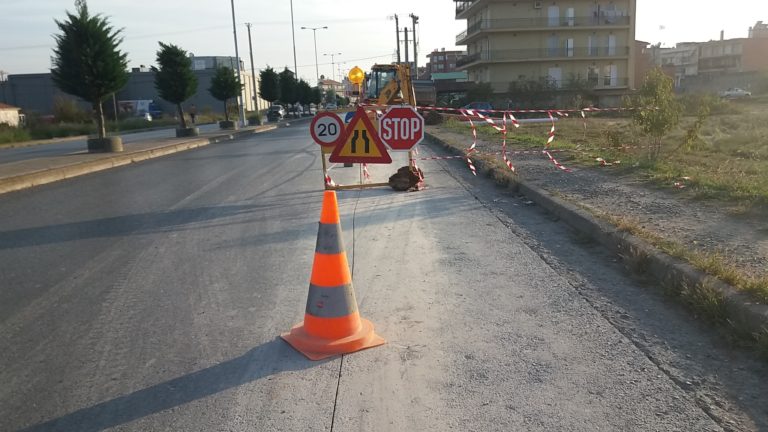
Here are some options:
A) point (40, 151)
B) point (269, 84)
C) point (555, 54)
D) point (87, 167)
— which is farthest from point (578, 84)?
point (87, 167)

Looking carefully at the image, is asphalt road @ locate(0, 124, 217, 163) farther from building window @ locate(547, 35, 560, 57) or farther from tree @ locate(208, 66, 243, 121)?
building window @ locate(547, 35, 560, 57)

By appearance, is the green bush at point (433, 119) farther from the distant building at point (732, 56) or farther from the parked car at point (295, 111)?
the distant building at point (732, 56)

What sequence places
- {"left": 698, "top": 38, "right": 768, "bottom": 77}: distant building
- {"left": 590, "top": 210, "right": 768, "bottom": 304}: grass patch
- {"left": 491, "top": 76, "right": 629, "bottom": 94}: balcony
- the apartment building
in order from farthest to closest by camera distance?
{"left": 698, "top": 38, "right": 768, "bottom": 77}: distant building
the apartment building
{"left": 491, "top": 76, "right": 629, "bottom": 94}: balcony
{"left": 590, "top": 210, "right": 768, "bottom": 304}: grass patch

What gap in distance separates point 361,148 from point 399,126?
4.06 ft

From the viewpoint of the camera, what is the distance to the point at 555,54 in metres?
60.8

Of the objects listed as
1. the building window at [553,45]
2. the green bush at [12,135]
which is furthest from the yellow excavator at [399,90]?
the building window at [553,45]

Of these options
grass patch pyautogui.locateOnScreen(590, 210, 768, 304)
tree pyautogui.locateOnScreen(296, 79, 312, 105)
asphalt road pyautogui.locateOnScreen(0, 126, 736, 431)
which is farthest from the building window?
grass patch pyautogui.locateOnScreen(590, 210, 768, 304)

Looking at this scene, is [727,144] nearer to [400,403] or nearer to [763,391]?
[763,391]

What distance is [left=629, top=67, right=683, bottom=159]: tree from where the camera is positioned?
11836mm

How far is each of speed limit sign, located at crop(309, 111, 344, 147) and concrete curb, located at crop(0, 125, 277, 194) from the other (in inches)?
288

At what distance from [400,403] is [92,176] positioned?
47.5ft

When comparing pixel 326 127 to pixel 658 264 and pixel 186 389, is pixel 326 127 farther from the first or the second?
pixel 186 389

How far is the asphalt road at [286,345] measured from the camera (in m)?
3.28

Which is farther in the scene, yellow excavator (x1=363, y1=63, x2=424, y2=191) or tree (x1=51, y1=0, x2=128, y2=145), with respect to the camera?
tree (x1=51, y1=0, x2=128, y2=145)
